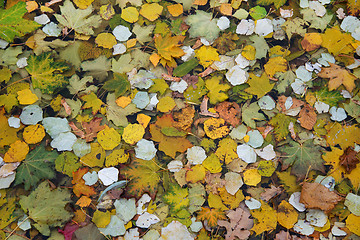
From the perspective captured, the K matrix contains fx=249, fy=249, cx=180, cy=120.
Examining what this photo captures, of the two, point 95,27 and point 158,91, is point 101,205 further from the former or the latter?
point 95,27

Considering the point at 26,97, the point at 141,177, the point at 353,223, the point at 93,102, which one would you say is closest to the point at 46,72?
the point at 26,97

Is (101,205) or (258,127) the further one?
(258,127)

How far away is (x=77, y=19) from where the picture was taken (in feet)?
4.97

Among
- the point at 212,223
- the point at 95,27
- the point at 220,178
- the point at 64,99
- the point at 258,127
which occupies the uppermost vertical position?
the point at 95,27

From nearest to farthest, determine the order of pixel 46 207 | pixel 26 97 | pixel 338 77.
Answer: pixel 46 207 → pixel 26 97 → pixel 338 77

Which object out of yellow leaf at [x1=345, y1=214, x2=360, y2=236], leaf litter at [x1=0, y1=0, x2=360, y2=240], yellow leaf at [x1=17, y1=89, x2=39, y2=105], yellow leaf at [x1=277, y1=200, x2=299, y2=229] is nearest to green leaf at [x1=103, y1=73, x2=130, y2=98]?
leaf litter at [x1=0, y1=0, x2=360, y2=240]

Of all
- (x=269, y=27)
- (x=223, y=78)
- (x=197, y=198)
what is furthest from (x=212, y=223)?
(x=269, y=27)

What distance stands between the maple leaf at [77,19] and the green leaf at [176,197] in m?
1.05

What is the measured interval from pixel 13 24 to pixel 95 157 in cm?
92

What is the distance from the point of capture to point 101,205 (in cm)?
138

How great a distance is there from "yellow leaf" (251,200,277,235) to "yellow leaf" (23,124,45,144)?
50.0 inches

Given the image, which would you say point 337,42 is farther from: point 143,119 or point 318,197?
point 143,119

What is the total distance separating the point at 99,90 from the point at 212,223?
39.6 inches

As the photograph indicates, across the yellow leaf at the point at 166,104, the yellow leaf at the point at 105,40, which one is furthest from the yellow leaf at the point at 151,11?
the yellow leaf at the point at 166,104
